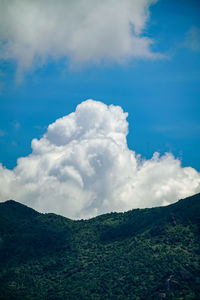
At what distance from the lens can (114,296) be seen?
199 meters

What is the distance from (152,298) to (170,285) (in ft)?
42.0

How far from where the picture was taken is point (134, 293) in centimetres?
19762

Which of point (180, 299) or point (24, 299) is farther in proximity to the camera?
point (24, 299)

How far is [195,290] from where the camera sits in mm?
189750

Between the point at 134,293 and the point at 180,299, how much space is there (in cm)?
2693

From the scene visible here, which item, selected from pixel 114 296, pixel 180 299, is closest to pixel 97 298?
pixel 114 296

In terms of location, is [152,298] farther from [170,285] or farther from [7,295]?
[7,295]

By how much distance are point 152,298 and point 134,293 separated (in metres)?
11.6

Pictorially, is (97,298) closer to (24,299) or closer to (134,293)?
(134,293)

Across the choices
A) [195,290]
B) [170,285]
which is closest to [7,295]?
[170,285]

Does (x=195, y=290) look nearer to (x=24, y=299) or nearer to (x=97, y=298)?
(x=97, y=298)

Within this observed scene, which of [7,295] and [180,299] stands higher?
[7,295]

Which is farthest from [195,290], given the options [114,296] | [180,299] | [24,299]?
[24,299]

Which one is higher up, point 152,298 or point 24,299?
point 24,299
